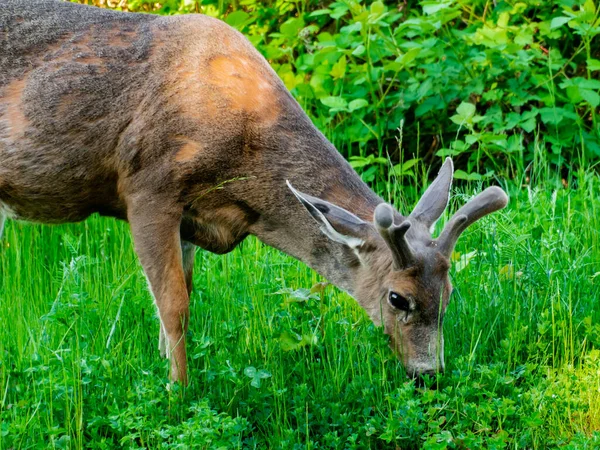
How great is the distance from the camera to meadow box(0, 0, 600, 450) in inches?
181

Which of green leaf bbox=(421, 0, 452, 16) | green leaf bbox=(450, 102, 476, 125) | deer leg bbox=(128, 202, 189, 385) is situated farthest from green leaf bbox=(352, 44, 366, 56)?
deer leg bbox=(128, 202, 189, 385)

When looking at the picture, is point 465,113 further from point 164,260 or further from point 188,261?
point 164,260

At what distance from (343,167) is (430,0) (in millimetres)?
2725

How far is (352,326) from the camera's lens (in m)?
5.44

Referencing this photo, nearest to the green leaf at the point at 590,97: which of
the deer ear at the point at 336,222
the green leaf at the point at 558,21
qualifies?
the green leaf at the point at 558,21

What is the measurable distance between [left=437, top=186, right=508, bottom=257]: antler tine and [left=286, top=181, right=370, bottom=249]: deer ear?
0.42 metres

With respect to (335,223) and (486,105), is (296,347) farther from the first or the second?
(486,105)

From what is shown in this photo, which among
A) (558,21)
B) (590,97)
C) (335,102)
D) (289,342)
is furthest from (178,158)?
(590,97)

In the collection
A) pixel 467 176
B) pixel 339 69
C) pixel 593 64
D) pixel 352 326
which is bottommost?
pixel 467 176

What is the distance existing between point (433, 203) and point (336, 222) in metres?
0.55

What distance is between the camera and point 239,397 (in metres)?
4.90

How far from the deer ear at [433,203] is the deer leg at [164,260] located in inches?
48.5

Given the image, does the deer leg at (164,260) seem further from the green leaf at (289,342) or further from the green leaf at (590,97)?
the green leaf at (590,97)

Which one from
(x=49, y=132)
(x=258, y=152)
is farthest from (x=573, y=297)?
(x=49, y=132)
